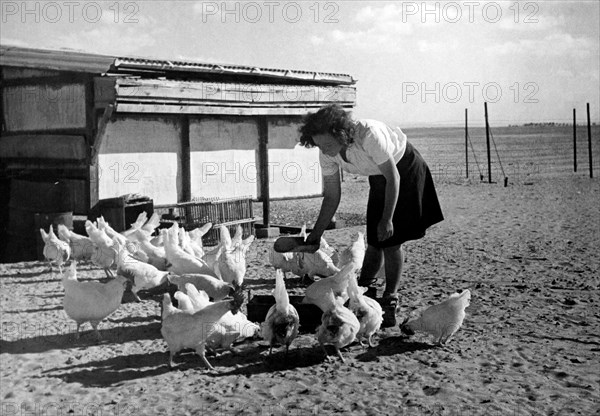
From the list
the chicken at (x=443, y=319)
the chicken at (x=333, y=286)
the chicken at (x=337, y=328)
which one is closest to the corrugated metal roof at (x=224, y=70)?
the chicken at (x=333, y=286)

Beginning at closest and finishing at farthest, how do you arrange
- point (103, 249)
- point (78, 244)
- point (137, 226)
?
point (103, 249), point (78, 244), point (137, 226)

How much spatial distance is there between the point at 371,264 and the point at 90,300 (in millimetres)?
2420

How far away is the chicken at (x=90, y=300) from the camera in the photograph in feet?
17.8

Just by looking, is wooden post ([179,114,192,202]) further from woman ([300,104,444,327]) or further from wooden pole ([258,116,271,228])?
woman ([300,104,444,327])

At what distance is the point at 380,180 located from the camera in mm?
5508

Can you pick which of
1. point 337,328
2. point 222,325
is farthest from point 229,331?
point 337,328

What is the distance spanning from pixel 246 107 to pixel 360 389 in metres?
7.51

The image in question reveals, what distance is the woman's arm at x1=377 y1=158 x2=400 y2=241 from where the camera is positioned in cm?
502

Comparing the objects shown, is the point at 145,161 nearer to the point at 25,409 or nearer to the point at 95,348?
the point at 95,348

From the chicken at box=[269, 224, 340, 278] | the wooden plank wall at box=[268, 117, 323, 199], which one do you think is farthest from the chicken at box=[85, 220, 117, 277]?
the wooden plank wall at box=[268, 117, 323, 199]

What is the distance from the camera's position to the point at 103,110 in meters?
9.54

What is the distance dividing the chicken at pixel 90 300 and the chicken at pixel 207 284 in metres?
0.59

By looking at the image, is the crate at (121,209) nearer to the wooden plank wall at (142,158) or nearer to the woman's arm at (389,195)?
the wooden plank wall at (142,158)

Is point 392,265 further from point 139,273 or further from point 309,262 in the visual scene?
point 139,273
